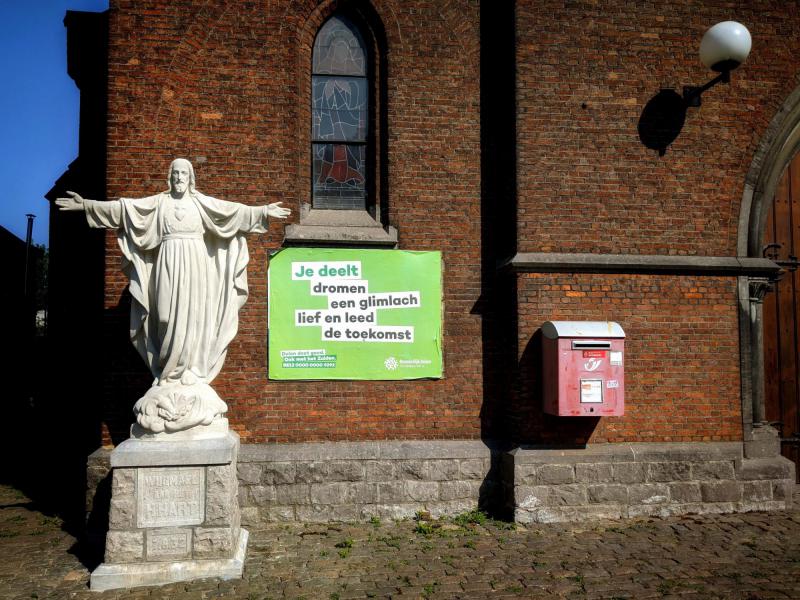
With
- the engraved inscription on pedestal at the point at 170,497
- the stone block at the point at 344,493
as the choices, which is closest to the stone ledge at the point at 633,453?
the stone block at the point at 344,493

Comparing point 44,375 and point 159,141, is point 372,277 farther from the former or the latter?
point 44,375

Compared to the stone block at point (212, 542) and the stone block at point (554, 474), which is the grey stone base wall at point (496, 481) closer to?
the stone block at point (554, 474)

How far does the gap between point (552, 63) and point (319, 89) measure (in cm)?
274

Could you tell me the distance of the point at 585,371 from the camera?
623 centimetres

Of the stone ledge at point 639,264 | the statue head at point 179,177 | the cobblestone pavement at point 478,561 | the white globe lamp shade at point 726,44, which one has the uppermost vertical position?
the white globe lamp shade at point 726,44

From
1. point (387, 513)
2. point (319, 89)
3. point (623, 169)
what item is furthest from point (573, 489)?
point (319, 89)

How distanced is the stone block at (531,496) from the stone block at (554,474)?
0.08 m

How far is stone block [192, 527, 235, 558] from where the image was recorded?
16.5 ft

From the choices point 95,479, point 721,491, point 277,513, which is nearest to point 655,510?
point 721,491

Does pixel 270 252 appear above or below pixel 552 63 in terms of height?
below

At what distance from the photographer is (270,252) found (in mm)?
6758

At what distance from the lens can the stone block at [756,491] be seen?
6.67m

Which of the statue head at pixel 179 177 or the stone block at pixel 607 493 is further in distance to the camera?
the stone block at pixel 607 493

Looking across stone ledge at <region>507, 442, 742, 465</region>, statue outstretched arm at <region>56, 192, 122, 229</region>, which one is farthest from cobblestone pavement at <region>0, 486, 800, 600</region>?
statue outstretched arm at <region>56, 192, 122, 229</region>
